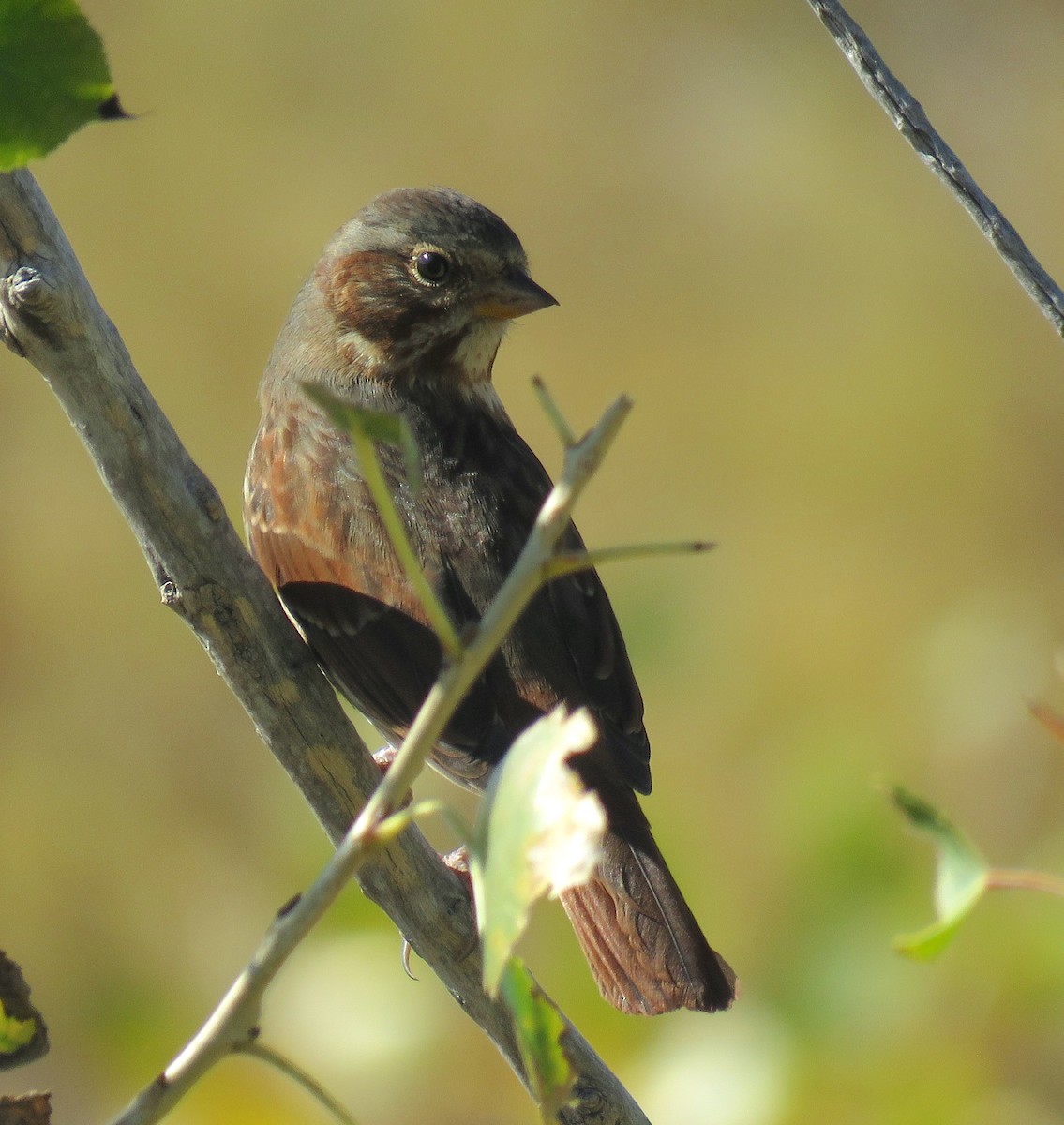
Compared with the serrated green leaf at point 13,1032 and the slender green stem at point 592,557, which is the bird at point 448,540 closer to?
the serrated green leaf at point 13,1032

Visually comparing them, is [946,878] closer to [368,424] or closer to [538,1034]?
[538,1034]

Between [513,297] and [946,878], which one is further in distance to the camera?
[513,297]

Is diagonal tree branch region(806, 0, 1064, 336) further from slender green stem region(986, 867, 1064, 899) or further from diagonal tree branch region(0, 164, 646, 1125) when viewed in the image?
diagonal tree branch region(0, 164, 646, 1125)

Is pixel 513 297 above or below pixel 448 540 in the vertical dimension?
above

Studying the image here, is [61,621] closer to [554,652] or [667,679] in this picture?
[667,679]

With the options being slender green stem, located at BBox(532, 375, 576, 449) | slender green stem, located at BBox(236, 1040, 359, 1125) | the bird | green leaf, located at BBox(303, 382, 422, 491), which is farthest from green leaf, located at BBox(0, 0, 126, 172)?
the bird

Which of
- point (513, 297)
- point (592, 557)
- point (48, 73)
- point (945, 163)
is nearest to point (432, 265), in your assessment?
point (513, 297)
